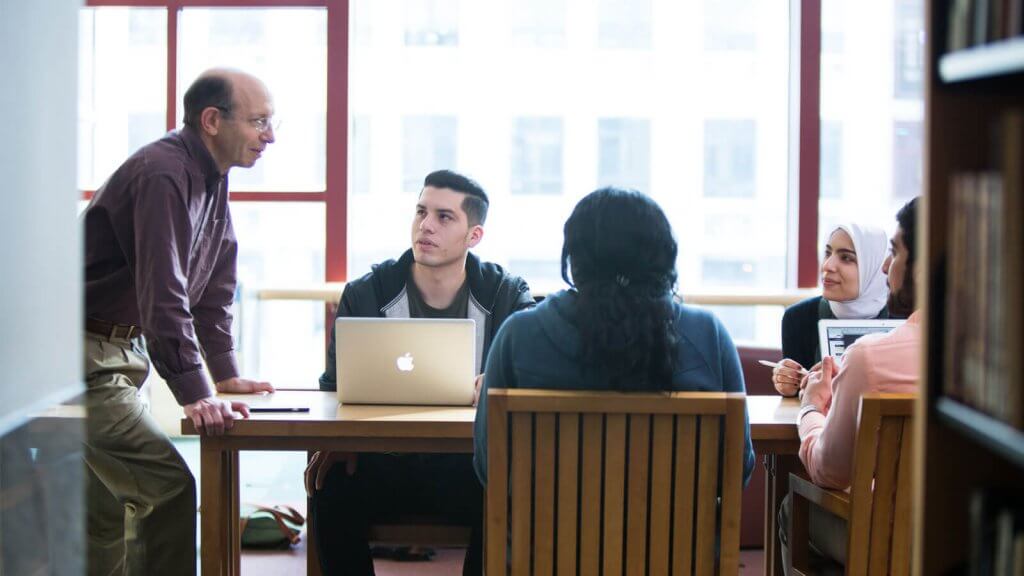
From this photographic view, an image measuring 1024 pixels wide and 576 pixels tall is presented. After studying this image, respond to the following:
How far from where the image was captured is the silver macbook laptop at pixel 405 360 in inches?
91.7

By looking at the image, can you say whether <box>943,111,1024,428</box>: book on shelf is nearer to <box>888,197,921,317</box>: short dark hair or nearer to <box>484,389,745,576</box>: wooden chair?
<box>484,389,745,576</box>: wooden chair

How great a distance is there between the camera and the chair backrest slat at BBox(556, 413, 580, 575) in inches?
69.9

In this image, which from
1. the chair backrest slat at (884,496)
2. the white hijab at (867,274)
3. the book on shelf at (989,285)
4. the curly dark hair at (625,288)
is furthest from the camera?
the white hijab at (867,274)

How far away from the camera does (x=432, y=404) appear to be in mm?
2420

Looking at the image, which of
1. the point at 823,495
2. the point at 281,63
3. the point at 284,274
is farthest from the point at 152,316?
the point at 281,63

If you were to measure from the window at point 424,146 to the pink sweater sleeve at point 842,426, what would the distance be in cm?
370

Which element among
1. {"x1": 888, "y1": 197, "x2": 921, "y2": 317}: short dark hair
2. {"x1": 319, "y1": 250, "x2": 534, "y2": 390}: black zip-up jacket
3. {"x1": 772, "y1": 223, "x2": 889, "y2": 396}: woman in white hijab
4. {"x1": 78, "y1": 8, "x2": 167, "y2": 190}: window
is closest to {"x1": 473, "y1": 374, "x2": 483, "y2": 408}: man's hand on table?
{"x1": 319, "y1": 250, "x2": 534, "y2": 390}: black zip-up jacket

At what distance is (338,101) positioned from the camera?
492cm

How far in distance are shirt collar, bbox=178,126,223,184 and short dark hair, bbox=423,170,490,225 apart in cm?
59

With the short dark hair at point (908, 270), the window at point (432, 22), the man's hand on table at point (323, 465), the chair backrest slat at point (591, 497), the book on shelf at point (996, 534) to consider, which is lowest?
the man's hand on table at point (323, 465)

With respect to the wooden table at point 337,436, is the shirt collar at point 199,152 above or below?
above

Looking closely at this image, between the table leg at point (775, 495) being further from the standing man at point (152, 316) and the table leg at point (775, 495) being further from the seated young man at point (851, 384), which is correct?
the standing man at point (152, 316)

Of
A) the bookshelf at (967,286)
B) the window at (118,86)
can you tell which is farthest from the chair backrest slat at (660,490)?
the window at (118,86)

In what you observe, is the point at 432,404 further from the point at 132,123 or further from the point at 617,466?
the point at 132,123
